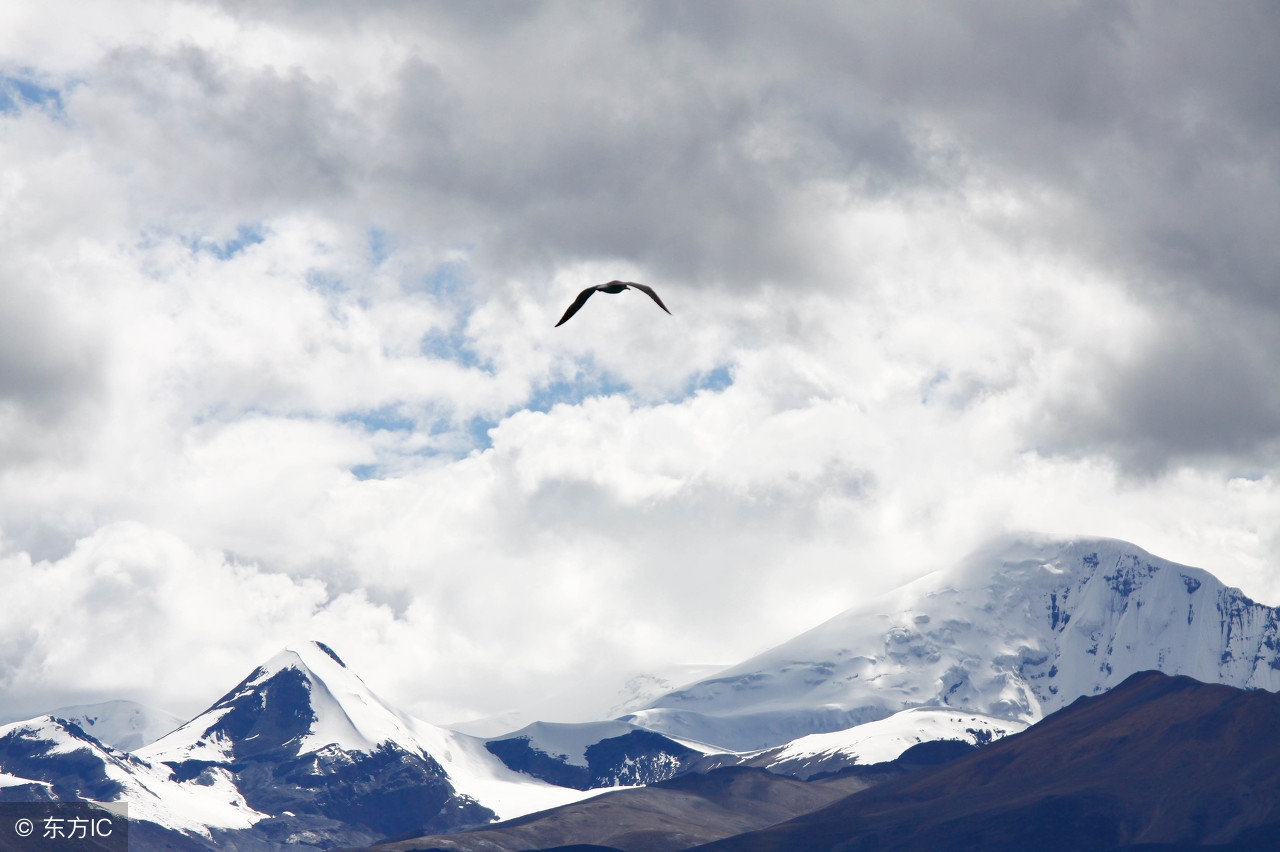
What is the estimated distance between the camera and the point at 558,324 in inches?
3137

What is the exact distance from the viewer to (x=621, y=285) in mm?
79500

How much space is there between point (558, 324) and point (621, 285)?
3749mm
